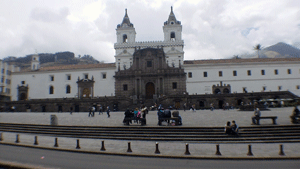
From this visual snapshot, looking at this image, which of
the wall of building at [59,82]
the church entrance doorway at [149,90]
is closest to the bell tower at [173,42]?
the church entrance doorway at [149,90]

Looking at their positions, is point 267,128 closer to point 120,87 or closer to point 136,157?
point 136,157

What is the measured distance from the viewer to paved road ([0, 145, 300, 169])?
7.97 m

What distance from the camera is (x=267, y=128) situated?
13.2 meters

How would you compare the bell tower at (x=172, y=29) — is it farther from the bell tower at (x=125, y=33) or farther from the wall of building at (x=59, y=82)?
the wall of building at (x=59, y=82)

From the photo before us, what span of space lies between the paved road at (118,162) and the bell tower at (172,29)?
37.2m

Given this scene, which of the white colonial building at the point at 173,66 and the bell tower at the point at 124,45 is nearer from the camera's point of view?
the white colonial building at the point at 173,66

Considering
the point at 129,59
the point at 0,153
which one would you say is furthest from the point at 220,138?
the point at 129,59

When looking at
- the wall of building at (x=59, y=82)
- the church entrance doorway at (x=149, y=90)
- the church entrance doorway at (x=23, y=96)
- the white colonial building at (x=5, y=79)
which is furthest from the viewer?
the white colonial building at (x=5, y=79)

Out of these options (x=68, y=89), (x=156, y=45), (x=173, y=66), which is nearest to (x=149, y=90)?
(x=173, y=66)

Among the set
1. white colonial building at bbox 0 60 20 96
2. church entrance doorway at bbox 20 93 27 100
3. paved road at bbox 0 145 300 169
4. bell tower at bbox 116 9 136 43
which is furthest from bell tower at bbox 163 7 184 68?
white colonial building at bbox 0 60 20 96

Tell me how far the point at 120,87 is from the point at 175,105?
515 inches

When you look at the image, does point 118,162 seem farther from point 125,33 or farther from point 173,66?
point 125,33

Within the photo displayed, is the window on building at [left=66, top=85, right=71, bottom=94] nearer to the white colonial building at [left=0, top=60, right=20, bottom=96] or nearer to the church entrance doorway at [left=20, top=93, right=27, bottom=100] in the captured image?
the church entrance doorway at [left=20, top=93, right=27, bottom=100]

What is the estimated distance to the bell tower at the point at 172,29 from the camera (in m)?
43.6
